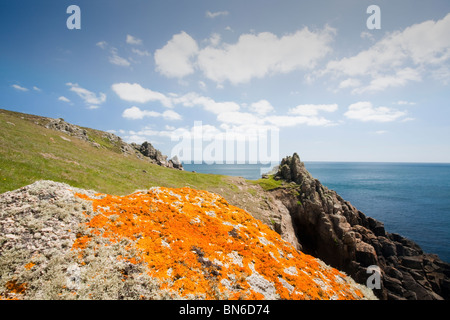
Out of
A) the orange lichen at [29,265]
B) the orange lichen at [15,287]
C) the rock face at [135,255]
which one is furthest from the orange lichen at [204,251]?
the orange lichen at [15,287]

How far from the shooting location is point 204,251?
11.6 m

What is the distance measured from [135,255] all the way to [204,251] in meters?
3.92

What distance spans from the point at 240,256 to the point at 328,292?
18.7 feet

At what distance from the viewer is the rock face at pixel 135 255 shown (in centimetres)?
808

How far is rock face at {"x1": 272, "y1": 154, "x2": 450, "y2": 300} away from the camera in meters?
36.1

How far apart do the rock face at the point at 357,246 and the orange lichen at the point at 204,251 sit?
27.7 meters

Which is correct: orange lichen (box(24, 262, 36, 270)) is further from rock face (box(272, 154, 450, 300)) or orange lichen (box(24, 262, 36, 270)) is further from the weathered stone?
the weathered stone

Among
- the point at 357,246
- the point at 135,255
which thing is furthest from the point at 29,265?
the point at 357,246

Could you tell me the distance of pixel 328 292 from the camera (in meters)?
11.5

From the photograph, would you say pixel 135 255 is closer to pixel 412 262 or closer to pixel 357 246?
pixel 357 246

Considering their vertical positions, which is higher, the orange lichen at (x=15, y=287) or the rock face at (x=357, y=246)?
the orange lichen at (x=15, y=287)

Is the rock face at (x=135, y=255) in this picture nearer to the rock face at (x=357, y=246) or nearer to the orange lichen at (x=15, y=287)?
the orange lichen at (x=15, y=287)

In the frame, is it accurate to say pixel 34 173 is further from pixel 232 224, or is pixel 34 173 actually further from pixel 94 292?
pixel 232 224
